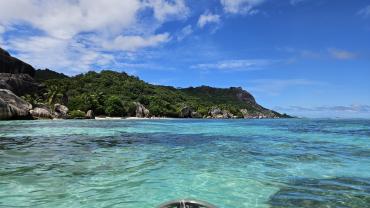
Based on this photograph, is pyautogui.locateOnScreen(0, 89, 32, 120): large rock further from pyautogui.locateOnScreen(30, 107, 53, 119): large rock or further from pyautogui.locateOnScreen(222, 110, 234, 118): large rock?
pyautogui.locateOnScreen(222, 110, 234, 118): large rock

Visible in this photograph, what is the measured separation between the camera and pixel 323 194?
987 centimetres

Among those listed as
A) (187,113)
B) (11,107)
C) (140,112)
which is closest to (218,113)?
(187,113)

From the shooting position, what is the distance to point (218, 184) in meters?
11.3

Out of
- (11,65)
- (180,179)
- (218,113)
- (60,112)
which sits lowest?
(180,179)

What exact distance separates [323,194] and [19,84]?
7830 centimetres

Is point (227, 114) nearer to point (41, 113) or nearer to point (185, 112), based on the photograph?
point (185, 112)

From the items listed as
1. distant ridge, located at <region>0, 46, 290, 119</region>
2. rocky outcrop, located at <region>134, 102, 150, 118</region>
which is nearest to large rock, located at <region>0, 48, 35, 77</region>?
distant ridge, located at <region>0, 46, 290, 119</region>

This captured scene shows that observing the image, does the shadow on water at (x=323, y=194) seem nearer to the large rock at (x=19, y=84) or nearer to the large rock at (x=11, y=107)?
the large rock at (x=11, y=107)

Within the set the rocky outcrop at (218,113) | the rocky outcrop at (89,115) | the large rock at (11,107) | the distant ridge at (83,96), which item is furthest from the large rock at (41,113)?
the rocky outcrop at (218,113)

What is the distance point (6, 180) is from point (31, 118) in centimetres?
5629

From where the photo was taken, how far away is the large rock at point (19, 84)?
7438 centimetres

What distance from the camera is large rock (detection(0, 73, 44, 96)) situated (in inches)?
2928

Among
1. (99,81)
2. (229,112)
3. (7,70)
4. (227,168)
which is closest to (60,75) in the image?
(99,81)

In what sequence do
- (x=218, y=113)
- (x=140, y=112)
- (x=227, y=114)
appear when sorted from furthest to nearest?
1. (x=227, y=114)
2. (x=218, y=113)
3. (x=140, y=112)
